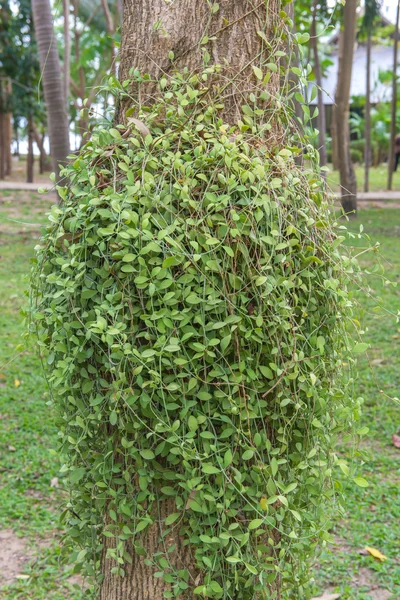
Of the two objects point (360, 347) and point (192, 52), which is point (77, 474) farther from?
point (192, 52)

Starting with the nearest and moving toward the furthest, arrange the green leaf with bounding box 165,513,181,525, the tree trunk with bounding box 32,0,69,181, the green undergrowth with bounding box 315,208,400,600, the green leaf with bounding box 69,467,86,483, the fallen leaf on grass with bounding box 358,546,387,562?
the green leaf with bounding box 165,513,181,525
the green leaf with bounding box 69,467,86,483
the green undergrowth with bounding box 315,208,400,600
the fallen leaf on grass with bounding box 358,546,387,562
the tree trunk with bounding box 32,0,69,181

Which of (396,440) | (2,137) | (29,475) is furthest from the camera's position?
(2,137)

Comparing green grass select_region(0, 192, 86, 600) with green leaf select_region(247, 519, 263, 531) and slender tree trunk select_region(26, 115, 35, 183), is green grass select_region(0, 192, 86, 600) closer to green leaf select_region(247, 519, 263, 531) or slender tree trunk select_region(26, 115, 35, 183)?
green leaf select_region(247, 519, 263, 531)

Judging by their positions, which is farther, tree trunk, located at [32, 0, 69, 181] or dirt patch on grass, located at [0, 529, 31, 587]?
tree trunk, located at [32, 0, 69, 181]

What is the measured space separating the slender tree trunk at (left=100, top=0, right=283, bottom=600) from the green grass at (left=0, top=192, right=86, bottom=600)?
1.59ft

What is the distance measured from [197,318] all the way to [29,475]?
293 centimetres

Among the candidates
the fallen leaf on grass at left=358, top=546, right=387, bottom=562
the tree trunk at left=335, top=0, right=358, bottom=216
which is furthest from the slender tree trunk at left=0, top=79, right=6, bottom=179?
the fallen leaf on grass at left=358, top=546, right=387, bottom=562

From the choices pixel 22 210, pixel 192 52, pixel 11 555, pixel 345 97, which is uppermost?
pixel 345 97

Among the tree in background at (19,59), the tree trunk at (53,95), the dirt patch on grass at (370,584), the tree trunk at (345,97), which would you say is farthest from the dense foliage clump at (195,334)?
the tree in background at (19,59)

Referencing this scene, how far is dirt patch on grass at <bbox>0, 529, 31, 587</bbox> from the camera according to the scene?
3498 mm

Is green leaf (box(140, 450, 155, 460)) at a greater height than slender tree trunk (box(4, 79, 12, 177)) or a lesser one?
lesser

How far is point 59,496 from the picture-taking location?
4.14 meters

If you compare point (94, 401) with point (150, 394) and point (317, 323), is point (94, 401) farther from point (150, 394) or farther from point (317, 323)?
point (317, 323)

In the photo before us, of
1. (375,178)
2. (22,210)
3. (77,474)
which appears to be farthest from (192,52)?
(375,178)
